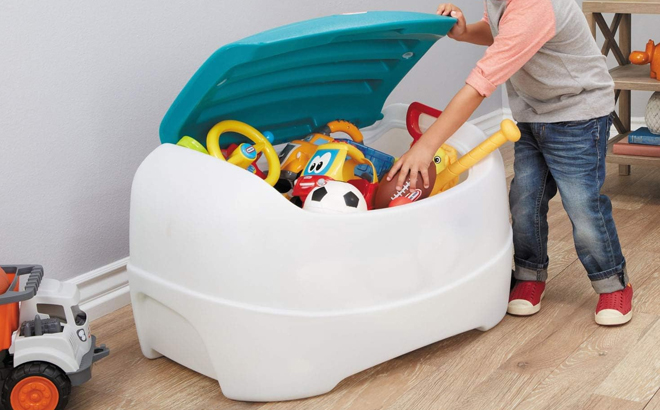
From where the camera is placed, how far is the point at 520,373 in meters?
1.16

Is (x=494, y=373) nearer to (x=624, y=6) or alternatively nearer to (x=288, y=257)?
(x=288, y=257)

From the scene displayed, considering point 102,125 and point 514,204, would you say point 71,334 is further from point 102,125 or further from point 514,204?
point 514,204

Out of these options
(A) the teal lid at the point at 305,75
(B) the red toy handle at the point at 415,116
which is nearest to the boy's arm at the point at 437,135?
(A) the teal lid at the point at 305,75

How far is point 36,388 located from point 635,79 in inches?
58.2

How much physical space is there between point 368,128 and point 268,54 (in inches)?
21.7

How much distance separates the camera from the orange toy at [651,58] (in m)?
1.85

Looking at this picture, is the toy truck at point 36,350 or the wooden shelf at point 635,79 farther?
the wooden shelf at point 635,79

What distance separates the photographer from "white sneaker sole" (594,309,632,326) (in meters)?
1.29

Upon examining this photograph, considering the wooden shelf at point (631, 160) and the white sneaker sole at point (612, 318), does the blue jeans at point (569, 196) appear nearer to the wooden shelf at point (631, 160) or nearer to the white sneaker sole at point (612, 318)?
the white sneaker sole at point (612, 318)

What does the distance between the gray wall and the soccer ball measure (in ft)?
1.53

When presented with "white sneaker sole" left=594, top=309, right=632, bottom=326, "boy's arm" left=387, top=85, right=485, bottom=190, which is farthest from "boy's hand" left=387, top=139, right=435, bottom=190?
"white sneaker sole" left=594, top=309, right=632, bottom=326

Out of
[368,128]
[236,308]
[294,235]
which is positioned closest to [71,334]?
[236,308]

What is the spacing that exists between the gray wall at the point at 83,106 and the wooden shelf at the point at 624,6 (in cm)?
84

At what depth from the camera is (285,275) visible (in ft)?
3.51
